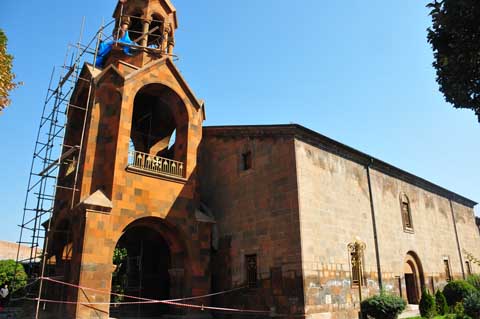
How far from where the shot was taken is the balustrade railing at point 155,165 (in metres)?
14.7

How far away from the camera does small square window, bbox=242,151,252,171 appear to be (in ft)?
52.1

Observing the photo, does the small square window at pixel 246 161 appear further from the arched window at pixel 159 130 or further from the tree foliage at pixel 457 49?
the tree foliage at pixel 457 49

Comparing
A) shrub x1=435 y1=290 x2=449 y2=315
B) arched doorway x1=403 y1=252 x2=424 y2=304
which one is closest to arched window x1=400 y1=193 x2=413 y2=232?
arched doorway x1=403 y1=252 x2=424 y2=304

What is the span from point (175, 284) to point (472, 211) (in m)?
25.1

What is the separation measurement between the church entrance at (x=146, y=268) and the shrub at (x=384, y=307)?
841cm

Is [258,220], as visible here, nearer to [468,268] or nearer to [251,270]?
[251,270]

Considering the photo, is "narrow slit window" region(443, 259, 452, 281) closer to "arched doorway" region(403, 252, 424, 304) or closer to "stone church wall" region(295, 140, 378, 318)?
"arched doorway" region(403, 252, 424, 304)

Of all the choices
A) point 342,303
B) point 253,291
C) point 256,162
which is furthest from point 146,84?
point 342,303

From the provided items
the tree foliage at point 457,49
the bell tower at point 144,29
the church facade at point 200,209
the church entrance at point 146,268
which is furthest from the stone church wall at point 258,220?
the tree foliage at point 457,49

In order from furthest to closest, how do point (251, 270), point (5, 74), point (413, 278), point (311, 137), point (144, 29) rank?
point (413, 278) < point (144, 29) < point (311, 137) < point (251, 270) < point (5, 74)

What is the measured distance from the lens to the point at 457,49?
22.4 feet

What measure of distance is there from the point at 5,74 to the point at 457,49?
1004 centimetres

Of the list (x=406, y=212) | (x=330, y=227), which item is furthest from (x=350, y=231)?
(x=406, y=212)

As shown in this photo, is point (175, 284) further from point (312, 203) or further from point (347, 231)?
point (347, 231)
